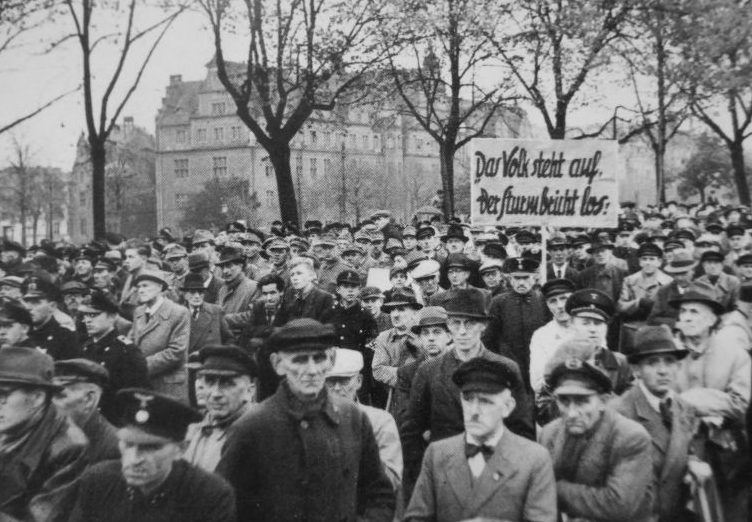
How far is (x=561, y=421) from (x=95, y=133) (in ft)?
61.1

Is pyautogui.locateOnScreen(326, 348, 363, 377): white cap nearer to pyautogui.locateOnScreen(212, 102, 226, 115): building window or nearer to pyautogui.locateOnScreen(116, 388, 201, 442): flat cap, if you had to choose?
pyautogui.locateOnScreen(116, 388, 201, 442): flat cap

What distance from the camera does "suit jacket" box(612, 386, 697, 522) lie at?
403cm

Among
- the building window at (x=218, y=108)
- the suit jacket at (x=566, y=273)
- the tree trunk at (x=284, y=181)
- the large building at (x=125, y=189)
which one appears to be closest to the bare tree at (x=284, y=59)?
the tree trunk at (x=284, y=181)

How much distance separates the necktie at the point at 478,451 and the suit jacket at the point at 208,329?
4499 mm

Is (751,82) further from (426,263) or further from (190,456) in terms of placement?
(190,456)

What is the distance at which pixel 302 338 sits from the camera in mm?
3633

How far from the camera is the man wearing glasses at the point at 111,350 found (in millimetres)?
5488

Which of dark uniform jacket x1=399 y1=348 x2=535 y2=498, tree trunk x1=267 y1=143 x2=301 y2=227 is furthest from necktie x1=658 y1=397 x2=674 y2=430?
tree trunk x1=267 y1=143 x2=301 y2=227

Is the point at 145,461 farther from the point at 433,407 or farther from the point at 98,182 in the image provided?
the point at 98,182

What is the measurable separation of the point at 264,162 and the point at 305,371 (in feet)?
192

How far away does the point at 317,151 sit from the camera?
7081cm

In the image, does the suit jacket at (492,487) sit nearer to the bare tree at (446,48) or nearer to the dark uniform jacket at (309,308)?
the dark uniform jacket at (309,308)

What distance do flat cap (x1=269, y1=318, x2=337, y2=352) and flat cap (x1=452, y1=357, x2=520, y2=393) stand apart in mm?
679

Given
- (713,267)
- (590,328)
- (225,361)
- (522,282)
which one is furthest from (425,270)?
(225,361)
